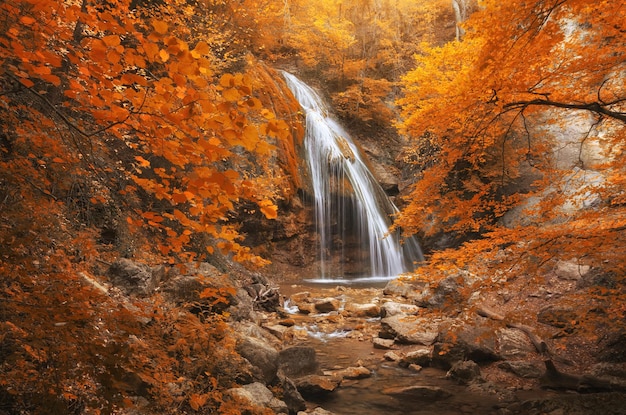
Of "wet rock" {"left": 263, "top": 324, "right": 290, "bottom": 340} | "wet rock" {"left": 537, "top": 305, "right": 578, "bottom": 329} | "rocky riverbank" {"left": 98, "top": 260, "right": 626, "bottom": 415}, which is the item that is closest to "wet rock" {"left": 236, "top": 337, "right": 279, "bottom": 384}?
"rocky riverbank" {"left": 98, "top": 260, "right": 626, "bottom": 415}

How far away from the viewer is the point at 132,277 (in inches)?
207

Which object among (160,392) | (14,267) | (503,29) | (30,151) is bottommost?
(160,392)

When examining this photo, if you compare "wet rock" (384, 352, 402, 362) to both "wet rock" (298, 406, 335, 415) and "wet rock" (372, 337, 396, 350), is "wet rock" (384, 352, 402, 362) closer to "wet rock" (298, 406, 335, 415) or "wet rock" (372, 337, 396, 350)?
"wet rock" (372, 337, 396, 350)

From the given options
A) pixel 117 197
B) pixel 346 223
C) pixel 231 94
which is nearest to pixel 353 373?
pixel 117 197

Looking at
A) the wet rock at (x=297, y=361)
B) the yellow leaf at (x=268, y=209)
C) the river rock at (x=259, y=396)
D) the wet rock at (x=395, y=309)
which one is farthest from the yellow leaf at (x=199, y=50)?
the wet rock at (x=395, y=309)

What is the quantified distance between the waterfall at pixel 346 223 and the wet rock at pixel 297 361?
30.0 feet

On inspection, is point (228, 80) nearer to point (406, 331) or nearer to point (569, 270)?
point (406, 331)

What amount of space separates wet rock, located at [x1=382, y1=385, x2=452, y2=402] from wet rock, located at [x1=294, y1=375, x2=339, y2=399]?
2.82 feet

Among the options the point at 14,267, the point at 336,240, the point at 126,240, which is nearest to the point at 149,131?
the point at 14,267

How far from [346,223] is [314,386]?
1116 cm

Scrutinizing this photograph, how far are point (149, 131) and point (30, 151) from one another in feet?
7.68

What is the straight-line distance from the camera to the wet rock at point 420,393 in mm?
5703

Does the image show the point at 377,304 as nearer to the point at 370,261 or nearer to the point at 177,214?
the point at 370,261

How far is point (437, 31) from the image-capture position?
2511cm
